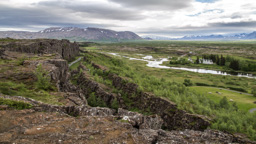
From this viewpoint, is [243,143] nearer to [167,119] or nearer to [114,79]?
[167,119]

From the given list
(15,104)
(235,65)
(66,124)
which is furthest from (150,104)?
(235,65)

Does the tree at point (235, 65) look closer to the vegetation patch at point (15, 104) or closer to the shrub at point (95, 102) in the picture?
the shrub at point (95, 102)

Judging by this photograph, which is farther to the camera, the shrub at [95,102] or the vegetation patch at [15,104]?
the shrub at [95,102]

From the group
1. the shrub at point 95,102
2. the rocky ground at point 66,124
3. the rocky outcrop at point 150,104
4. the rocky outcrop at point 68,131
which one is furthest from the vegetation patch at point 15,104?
the rocky outcrop at point 150,104

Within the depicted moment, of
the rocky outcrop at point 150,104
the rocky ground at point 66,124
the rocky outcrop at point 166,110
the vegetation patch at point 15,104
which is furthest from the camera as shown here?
the rocky outcrop at point 150,104

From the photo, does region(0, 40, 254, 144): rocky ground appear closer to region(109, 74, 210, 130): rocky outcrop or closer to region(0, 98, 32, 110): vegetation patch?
region(0, 98, 32, 110): vegetation patch

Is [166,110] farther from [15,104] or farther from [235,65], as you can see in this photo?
[235,65]

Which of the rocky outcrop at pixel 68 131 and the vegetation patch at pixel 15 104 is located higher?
the vegetation patch at pixel 15 104

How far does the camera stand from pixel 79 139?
1677 cm

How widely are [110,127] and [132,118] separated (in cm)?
441

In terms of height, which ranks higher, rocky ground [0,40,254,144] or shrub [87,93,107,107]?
rocky ground [0,40,254,144]

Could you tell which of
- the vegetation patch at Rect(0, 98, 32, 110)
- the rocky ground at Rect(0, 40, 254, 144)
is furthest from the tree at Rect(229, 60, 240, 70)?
the vegetation patch at Rect(0, 98, 32, 110)

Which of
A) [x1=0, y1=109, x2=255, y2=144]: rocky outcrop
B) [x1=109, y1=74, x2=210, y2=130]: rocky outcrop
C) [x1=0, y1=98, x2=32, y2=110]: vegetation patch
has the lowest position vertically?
[x1=109, y1=74, x2=210, y2=130]: rocky outcrop

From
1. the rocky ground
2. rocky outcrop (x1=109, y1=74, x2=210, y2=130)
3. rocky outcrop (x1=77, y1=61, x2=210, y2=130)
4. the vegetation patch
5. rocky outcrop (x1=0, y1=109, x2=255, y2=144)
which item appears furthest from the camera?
rocky outcrop (x1=77, y1=61, x2=210, y2=130)
